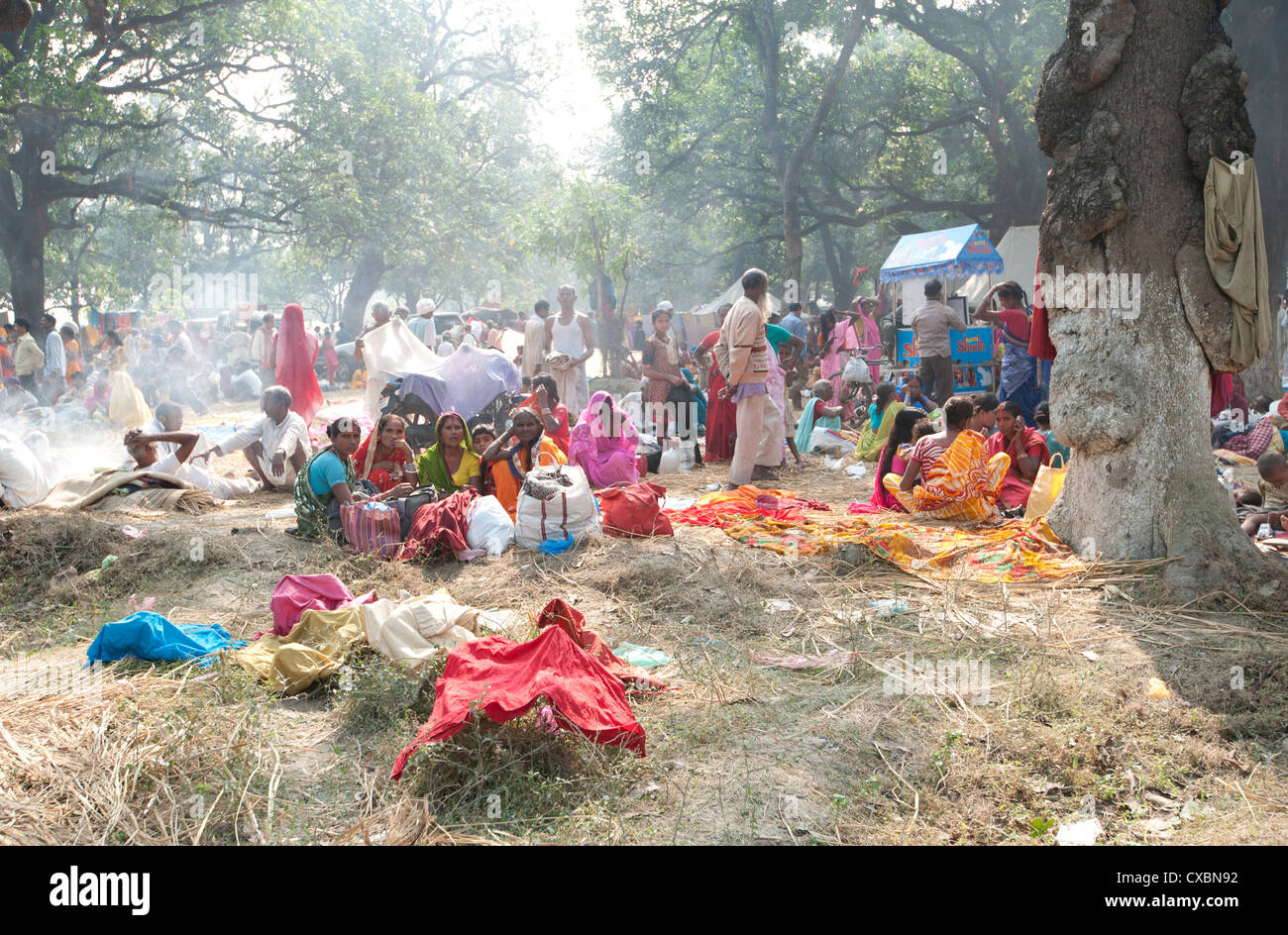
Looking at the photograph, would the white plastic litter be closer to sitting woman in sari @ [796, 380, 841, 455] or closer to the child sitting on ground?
the child sitting on ground

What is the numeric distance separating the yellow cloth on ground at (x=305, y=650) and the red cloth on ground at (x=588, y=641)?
88 centimetres

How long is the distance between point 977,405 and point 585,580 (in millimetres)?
3573

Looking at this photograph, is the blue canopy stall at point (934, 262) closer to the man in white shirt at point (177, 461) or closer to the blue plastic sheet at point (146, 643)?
the man in white shirt at point (177, 461)

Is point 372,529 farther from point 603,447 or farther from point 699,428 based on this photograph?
point 699,428

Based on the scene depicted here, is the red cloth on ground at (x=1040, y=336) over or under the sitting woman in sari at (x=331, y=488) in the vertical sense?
over

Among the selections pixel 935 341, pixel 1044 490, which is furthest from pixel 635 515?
pixel 935 341

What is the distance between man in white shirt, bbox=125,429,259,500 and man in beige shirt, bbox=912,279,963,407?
7049 mm

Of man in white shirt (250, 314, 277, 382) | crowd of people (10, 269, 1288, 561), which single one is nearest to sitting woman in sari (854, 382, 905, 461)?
crowd of people (10, 269, 1288, 561)

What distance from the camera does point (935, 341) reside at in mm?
10719

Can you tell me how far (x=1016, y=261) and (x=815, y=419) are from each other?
965cm

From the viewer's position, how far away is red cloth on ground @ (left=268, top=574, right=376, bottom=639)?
15.1ft

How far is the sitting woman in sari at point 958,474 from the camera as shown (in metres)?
6.84

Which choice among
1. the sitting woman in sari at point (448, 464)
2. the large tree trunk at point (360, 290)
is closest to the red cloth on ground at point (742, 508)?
the sitting woman in sari at point (448, 464)
